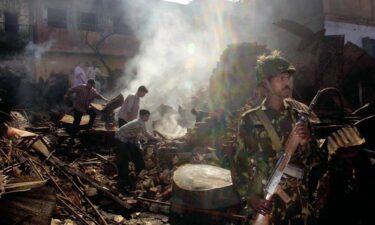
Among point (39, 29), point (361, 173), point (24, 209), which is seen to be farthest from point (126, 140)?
point (39, 29)

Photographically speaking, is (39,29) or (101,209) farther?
(39,29)

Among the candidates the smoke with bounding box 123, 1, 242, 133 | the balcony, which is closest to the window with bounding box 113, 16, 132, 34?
the smoke with bounding box 123, 1, 242, 133

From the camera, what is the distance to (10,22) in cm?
2400

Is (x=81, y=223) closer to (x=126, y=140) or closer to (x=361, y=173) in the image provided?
(x=126, y=140)

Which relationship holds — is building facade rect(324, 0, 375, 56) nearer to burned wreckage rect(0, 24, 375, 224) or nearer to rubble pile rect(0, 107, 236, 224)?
burned wreckage rect(0, 24, 375, 224)

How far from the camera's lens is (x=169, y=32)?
2611 cm

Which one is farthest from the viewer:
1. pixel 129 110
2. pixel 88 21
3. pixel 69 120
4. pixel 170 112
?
pixel 88 21

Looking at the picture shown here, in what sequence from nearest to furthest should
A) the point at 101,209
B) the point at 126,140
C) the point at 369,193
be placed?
the point at 369,193 → the point at 101,209 → the point at 126,140

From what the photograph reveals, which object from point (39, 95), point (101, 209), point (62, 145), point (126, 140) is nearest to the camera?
point (101, 209)

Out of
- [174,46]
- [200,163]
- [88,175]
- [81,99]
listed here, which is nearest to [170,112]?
[81,99]

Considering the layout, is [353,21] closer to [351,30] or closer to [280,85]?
[351,30]

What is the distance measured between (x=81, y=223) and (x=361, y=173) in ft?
13.0

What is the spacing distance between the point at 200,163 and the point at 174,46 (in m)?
17.8

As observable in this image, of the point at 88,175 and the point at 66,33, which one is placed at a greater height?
the point at 66,33
